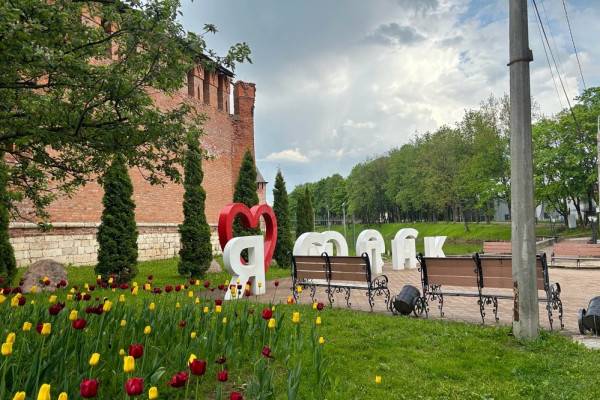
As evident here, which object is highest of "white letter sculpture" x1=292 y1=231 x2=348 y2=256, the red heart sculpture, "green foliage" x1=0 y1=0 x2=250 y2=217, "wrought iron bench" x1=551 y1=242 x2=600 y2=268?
"green foliage" x1=0 y1=0 x2=250 y2=217

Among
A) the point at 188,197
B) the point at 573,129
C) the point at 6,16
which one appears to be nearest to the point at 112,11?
the point at 6,16

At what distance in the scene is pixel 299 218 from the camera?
60.4 feet

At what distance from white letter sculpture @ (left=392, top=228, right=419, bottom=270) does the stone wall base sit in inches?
404

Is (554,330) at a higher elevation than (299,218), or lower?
lower

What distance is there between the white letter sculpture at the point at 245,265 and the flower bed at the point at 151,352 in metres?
3.80

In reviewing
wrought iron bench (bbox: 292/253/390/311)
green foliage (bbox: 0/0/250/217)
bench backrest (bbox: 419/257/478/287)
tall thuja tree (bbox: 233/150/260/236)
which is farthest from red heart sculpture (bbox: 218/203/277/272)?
green foliage (bbox: 0/0/250/217)

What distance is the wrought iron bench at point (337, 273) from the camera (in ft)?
26.0

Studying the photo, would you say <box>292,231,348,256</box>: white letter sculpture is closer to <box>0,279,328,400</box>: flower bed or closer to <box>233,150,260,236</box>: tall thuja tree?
<box>233,150,260,236</box>: tall thuja tree

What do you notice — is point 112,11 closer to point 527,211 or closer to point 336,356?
point 336,356

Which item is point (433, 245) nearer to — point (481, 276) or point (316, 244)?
point (316, 244)

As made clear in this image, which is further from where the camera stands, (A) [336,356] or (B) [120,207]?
(B) [120,207]

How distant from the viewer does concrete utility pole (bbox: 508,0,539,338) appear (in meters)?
5.14

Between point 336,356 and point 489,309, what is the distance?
164 inches

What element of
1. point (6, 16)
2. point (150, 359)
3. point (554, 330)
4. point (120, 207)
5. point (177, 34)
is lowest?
point (554, 330)
